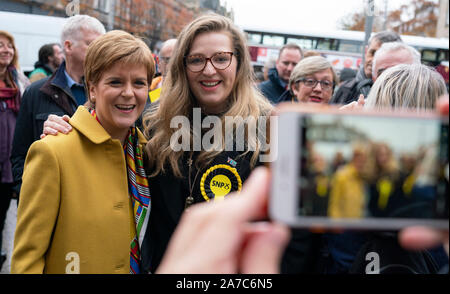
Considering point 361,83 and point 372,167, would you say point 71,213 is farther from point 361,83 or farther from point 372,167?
point 361,83

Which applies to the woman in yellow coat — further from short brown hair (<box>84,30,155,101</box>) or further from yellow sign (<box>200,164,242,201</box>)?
yellow sign (<box>200,164,242,201</box>)

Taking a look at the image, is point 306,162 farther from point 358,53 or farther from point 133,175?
point 358,53

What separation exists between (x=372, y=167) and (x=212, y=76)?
1652 mm

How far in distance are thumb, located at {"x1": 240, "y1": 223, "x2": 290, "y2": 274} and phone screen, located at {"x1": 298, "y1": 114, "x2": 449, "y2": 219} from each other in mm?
94

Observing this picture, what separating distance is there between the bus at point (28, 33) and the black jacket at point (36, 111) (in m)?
9.29

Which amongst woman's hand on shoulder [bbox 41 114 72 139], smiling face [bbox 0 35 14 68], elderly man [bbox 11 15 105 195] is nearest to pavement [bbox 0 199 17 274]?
elderly man [bbox 11 15 105 195]

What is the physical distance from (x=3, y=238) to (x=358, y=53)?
19.5 m

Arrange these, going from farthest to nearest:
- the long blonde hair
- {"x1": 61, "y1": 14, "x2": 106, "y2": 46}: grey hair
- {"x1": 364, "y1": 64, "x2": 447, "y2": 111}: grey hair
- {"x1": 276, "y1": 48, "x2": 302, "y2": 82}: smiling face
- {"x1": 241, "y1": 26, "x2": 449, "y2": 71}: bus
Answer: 1. {"x1": 241, "y1": 26, "x2": 449, "y2": 71}: bus
2. {"x1": 276, "y1": 48, "x2": 302, "y2": 82}: smiling face
3. {"x1": 61, "y1": 14, "x2": 106, "y2": 46}: grey hair
4. the long blonde hair
5. {"x1": 364, "y1": 64, "x2": 447, "y2": 111}: grey hair

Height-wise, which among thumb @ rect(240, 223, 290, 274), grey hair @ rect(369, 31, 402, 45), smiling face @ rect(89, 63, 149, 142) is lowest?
thumb @ rect(240, 223, 290, 274)

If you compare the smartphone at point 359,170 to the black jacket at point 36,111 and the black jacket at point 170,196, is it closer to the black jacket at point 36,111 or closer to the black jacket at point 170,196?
the black jacket at point 170,196

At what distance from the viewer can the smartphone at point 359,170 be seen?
1052 mm

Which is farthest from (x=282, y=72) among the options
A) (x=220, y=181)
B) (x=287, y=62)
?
(x=220, y=181)

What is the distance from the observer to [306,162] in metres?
1.06

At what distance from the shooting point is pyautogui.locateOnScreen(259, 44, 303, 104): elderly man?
5.86m
